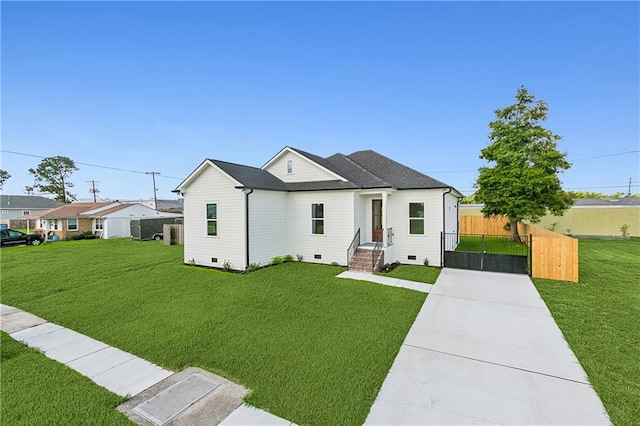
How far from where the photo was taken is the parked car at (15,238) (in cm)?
1980

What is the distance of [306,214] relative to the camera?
12.3 meters

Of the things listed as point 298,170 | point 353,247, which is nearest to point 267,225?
point 298,170

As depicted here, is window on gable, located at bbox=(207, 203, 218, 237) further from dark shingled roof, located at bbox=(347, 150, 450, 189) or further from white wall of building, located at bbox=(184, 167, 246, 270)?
dark shingled roof, located at bbox=(347, 150, 450, 189)

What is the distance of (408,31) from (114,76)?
16599 millimetres

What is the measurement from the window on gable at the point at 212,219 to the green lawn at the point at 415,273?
7.00m

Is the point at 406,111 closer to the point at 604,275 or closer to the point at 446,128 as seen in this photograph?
the point at 446,128

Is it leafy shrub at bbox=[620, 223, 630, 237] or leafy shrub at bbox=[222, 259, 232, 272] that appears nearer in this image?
leafy shrub at bbox=[222, 259, 232, 272]

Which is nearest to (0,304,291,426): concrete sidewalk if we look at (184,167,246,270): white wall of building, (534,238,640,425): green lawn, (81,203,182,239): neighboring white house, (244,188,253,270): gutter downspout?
(534,238,640,425): green lawn

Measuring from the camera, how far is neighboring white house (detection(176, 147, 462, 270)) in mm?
10859

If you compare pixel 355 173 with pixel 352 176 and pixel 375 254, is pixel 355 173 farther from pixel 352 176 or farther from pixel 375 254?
pixel 375 254

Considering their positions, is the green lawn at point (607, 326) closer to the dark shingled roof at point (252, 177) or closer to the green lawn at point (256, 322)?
the green lawn at point (256, 322)

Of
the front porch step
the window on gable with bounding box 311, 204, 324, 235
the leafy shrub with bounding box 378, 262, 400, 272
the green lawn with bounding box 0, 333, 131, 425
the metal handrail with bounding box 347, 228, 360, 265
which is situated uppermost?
the window on gable with bounding box 311, 204, 324, 235

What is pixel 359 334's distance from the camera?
202 inches

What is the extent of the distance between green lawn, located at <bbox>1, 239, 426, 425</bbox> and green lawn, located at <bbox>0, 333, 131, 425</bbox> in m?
0.09
